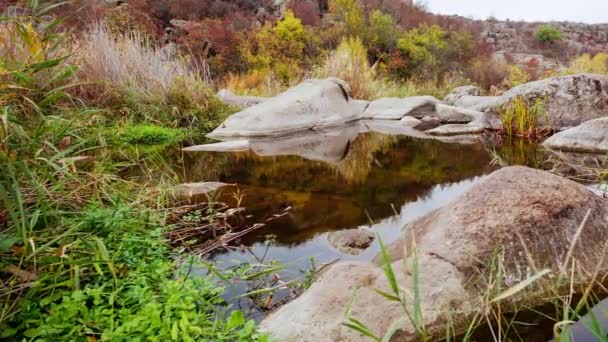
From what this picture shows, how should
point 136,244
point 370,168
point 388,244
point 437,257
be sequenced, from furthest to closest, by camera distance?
point 370,168, point 388,244, point 136,244, point 437,257

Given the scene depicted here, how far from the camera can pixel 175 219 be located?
8.13 ft

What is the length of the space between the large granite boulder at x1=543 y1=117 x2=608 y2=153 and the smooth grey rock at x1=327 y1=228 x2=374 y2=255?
349 cm

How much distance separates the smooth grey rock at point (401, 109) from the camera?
342 inches

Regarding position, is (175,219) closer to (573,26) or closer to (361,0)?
(361,0)

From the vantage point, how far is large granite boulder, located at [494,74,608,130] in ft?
21.2

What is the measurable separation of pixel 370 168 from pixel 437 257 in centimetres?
251

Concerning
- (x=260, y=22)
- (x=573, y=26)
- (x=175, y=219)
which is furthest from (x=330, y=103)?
(x=573, y=26)

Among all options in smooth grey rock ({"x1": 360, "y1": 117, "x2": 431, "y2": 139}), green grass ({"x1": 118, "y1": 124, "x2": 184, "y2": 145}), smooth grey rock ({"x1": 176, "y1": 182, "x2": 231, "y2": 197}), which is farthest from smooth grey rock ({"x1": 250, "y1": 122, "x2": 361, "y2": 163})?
smooth grey rock ({"x1": 176, "y1": 182, "x2": 231, "y2": 197})

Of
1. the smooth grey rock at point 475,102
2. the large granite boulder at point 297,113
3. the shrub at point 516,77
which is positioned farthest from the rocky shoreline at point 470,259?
the shrub at point 516,77

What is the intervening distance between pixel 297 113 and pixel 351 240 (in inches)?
207

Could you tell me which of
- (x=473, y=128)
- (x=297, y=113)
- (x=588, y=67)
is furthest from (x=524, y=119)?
(x=588, y=67)

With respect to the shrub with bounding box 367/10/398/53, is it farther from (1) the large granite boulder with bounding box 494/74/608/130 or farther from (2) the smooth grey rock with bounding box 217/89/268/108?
(1) the large granite boulder with bounding box 494/74/608/130

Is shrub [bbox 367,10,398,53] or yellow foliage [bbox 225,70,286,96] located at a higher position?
shrub [bbox 367,10,398,53]

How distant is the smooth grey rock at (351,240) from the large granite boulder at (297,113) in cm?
446
